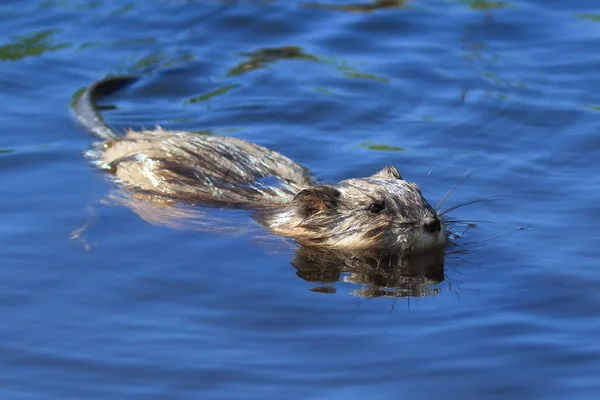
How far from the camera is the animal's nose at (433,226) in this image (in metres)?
6.33

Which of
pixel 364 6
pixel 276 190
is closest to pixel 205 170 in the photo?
pixel 276 190

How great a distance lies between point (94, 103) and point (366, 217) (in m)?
3.49

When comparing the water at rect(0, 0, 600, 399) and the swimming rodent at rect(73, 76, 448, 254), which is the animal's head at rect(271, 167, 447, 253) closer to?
the swimming rodent at rect(73, 76, 448, 254)

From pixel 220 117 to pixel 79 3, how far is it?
11.2 feet

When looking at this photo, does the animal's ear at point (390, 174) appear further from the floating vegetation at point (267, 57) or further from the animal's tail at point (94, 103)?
the floating vegetation at point (267, 57)

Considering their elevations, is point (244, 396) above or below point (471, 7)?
below

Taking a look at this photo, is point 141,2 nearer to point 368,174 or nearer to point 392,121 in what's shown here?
point 392,121

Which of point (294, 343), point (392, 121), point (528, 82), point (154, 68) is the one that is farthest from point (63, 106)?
point (294, 343)

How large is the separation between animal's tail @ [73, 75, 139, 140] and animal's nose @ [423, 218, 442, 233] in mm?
2826

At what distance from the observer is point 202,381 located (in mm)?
4891

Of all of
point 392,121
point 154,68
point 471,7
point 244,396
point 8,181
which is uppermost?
point 471,7

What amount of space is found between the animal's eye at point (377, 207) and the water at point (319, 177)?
0.52m

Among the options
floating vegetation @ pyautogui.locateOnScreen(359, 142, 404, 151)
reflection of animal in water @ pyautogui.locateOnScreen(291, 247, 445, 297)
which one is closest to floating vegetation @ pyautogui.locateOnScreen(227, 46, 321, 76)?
floating vegetation @ pyautogui.locateOnScreen(359, 142, 404, 151)

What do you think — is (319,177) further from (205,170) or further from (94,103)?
(94,103)
